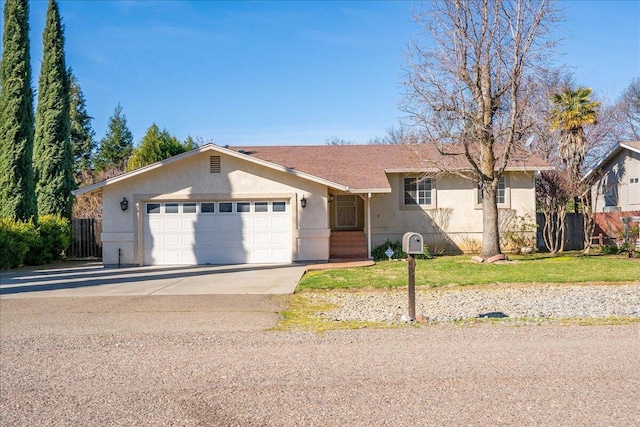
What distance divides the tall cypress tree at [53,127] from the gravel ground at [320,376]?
15247mm

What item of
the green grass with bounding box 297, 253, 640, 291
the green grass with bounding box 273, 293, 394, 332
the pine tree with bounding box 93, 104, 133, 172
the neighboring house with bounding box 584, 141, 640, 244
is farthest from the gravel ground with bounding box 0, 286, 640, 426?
the pine tree with bounding box 93, 104, 133, 172

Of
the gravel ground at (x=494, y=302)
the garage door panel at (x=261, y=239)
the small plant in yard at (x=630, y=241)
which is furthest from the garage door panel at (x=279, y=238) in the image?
the small plant in yard at (x=630, y=241)

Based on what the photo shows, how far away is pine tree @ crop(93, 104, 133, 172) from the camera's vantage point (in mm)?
37438

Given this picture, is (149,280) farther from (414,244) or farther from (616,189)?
(616,189)

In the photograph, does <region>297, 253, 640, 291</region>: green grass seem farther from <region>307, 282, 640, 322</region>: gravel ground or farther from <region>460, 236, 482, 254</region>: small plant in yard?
<region>460, 236, 482, 254</region>: small plant in yard

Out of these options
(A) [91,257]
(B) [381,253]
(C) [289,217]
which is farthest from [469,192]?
(A) [91,257]

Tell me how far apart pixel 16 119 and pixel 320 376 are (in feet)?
60.9

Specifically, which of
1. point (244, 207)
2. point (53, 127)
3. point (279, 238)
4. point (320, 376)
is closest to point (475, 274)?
point (279, 238)

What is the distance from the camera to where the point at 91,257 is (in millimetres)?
22250

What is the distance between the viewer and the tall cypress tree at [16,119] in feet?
63.4

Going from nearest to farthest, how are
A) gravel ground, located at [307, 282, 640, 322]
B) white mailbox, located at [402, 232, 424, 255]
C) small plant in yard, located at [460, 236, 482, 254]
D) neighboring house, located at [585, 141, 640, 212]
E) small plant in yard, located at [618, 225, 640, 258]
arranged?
white mailbox, located at [402, 232, 424, 255] < gravel ground, located at [307, 282, 640, 322] < small plant in yard, located at [618, 225, 640, 258] < small plant in yard, located at [460, 236, 482, 254] < neighboring house, located at [585, 141, 640, 212]

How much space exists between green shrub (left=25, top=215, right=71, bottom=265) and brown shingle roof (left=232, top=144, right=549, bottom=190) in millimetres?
8070

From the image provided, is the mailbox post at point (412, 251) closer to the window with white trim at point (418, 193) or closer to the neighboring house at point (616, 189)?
the window with white trim at point (418, 193)

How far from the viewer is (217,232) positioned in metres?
18.2
